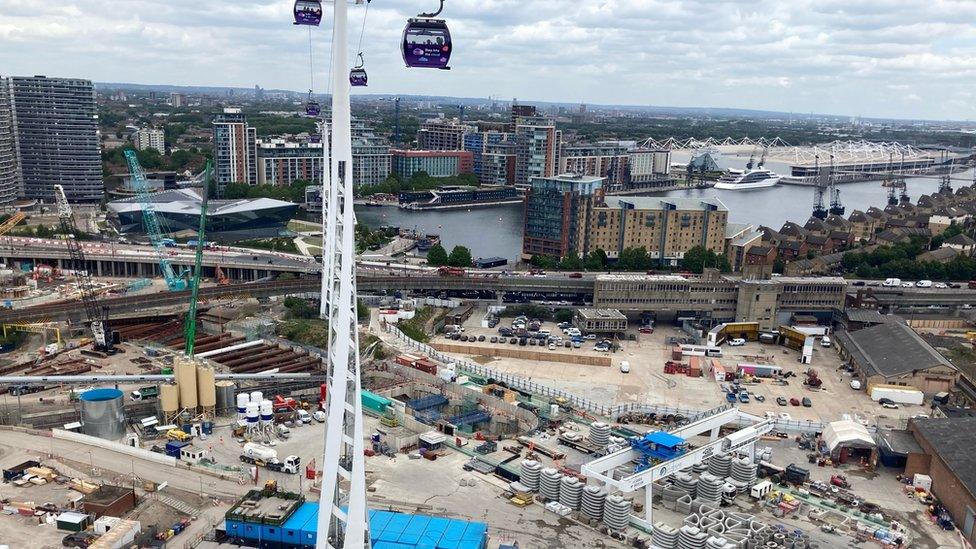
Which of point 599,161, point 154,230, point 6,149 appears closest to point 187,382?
point 154,230

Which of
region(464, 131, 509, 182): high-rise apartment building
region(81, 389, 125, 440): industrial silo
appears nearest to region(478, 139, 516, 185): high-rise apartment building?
region(464, 131, 509, 182): high-rise apartment building

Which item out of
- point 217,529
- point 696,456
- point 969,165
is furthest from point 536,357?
point 969,165

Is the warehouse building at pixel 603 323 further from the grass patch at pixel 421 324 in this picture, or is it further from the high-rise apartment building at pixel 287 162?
the high-rise apartment building at pixel 287 162

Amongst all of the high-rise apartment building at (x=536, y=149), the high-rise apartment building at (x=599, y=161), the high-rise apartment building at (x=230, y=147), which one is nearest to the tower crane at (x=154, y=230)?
the high-rise apartment building at (x=230, y=147)

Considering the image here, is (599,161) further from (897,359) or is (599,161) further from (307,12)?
(307,12)

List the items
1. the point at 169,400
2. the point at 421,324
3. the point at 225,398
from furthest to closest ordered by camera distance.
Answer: the point at 421,324
the point at 225,398
the point at 169,400

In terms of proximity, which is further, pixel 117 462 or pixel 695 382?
pixel 695 382

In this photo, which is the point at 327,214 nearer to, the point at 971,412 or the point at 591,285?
the point at 971,412
